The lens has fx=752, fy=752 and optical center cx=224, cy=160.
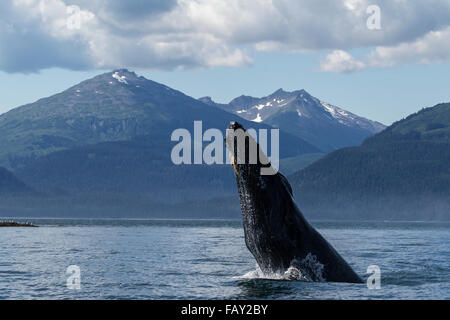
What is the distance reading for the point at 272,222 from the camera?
20.3 metres

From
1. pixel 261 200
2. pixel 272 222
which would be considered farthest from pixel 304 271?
pixel 261 200

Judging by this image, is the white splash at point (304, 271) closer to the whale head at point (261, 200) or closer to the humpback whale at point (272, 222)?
the humpback whale at point (272, 222)

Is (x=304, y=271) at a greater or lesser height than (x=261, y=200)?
lesser

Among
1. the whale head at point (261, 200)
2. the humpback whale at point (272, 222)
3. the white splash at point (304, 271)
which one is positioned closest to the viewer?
the whale head at point (261, 200)

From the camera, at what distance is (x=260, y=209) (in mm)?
20172

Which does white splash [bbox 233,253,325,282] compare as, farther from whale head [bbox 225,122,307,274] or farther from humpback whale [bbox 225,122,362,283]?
whale head [bbox 225,122,307,274]

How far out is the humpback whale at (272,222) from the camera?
19.9 m

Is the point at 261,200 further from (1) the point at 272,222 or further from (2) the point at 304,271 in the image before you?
(2) the point at 304,271

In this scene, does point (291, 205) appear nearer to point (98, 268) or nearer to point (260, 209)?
point (260, 209)

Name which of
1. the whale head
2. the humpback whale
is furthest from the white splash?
the whale head

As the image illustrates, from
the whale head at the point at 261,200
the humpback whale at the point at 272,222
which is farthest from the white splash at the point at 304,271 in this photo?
the whale head at the point at 261,200

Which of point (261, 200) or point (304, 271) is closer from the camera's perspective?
point (261, 200)
